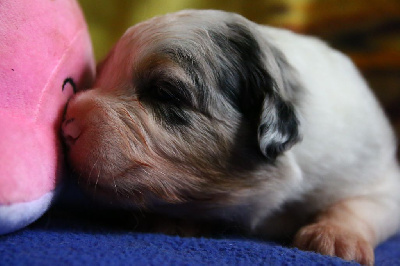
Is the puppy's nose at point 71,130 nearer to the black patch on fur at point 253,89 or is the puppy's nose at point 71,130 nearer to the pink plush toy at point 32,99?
the pink plush toy at point 32,99

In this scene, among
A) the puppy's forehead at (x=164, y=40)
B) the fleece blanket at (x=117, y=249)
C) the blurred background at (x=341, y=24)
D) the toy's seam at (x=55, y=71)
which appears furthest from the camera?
the blurred background at (x=341, y=24)

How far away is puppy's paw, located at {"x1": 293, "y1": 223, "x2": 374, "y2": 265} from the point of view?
1.63 meters

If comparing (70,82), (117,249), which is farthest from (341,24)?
(117,249)

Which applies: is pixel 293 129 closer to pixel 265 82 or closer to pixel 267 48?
pixel 265 82

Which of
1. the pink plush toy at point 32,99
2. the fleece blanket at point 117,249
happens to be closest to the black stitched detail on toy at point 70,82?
the pink plush toy at point 32,99

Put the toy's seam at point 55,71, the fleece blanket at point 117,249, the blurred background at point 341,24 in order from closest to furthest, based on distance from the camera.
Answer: the fleece blanket at point 117,249 < the toy's seam at point 55,71 < the blurred background at point 341,24

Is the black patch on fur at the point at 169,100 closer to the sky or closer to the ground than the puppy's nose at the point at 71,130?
closer to the sky

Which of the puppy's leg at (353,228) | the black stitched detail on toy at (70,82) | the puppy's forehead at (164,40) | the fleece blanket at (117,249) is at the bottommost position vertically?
the puppy's leg at (353,228)

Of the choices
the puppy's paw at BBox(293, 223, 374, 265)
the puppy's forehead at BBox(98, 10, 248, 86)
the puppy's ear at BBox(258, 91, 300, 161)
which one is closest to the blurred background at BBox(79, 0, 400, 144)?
the puppy's forehead at BBox(98, 10, 248, 86)

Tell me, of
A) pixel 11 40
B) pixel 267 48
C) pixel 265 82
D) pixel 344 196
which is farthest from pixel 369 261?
pixel 11 40

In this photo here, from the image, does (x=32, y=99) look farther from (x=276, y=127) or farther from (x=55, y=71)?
(x=276, y=127)

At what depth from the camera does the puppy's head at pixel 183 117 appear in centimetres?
158

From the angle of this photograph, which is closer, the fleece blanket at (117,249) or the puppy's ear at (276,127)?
the fleece blanket at (117,249)

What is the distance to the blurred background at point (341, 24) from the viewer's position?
312 cm
